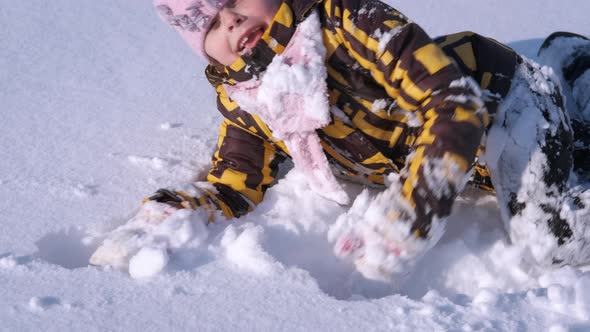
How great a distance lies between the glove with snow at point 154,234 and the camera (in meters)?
1.04

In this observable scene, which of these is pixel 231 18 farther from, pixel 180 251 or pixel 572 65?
pixel 572 65

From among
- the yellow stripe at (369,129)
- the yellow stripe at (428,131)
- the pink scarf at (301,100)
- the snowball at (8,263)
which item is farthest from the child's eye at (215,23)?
the snowball at (8,263)

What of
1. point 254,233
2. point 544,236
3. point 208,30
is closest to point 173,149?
point 208,30

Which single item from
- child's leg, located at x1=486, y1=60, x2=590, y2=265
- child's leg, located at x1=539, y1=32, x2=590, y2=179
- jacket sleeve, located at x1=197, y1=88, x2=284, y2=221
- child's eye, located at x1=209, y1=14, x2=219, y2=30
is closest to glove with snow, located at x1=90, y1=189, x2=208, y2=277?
jacket sleeve, located at x1=197, y1=88, x2=284, y2=221

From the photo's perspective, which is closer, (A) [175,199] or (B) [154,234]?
(B) [154,234]

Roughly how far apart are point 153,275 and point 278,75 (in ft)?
1.38

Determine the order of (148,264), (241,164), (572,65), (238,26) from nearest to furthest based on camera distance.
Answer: (148,264) → (238,26) → (241,164) → (572,65)

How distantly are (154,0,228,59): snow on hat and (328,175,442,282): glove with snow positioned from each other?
48cm

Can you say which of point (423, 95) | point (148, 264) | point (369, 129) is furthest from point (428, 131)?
point (148, 264)

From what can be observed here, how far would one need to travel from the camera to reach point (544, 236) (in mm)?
1247

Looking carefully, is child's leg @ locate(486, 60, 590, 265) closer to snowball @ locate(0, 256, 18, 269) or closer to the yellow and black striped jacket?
the yellow and black striped jacket

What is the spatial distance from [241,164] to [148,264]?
420 millimetres

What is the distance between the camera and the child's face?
121 centimetres

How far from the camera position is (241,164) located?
4.60 feet
